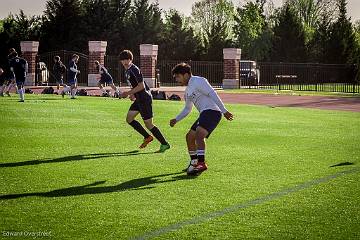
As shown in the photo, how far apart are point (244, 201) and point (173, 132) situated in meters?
7.21

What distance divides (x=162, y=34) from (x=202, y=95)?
44.9 metres

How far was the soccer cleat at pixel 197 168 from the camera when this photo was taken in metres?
8.25

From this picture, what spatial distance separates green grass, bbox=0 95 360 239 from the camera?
5.52 meters

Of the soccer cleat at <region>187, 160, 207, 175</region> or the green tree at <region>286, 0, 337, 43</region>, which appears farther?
the green tree at <region>286, 0, 337, 43</region>

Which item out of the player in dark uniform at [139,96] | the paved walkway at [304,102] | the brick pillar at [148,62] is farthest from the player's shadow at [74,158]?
the brick pillar at [148,62]

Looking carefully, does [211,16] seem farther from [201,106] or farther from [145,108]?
[201,106]

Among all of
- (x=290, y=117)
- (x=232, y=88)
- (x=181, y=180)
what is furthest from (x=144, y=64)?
(x=181, y=180)

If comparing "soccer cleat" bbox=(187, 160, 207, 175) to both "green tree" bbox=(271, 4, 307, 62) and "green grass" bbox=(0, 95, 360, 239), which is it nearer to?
"green grass" bbox=(0, 95, 360, 239)

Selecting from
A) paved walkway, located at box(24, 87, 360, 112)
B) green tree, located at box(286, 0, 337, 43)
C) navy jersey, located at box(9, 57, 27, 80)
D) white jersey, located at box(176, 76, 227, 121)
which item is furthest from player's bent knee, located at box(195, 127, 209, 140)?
green tree, located at box(286, 0, 337, 43)

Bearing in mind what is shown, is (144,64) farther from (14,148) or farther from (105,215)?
(105,215)

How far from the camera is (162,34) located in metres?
52.8

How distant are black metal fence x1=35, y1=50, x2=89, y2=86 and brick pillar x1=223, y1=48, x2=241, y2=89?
1016cm

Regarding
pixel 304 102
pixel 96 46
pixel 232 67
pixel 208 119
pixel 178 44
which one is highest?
pixel 178 44

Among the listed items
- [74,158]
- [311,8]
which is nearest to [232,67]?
[74,158]
